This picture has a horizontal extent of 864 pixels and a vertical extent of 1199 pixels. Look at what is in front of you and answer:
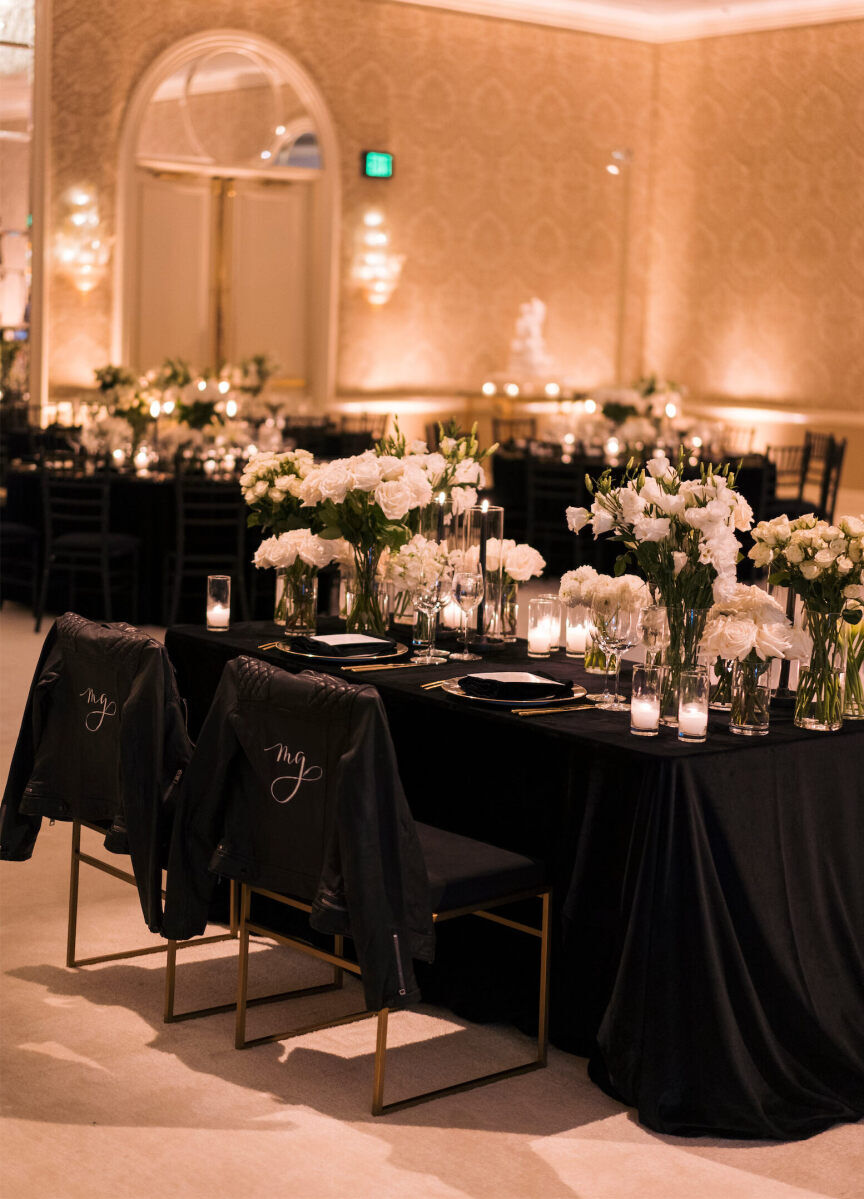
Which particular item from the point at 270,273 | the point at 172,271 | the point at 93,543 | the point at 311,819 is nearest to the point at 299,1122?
the point at 311,819

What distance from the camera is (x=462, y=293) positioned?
15.3 metres

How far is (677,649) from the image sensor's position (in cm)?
392

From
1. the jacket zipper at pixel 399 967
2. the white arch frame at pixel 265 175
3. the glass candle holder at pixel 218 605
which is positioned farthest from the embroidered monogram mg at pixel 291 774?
the white arch frame at pixel 265 175

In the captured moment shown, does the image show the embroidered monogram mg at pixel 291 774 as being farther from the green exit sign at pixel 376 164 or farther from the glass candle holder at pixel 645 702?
the green exit sign at pixel 376 164

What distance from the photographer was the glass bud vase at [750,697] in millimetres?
3705

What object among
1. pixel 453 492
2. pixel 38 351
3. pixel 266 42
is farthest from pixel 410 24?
pixel 453 492

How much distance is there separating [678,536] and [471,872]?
94 cm

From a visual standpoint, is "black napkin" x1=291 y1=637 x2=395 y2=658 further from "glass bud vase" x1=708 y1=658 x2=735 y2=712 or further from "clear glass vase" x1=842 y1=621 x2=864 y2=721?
"clear glass vase" x1=842 y1=621 x2=864 y2=721

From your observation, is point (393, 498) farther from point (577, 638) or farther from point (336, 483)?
point (577, 638)

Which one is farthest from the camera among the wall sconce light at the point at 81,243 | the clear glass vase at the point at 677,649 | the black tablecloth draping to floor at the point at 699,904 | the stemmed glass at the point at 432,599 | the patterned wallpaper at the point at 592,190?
the patterned wallpaper at the point at 592,190

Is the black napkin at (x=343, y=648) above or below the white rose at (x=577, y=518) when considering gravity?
below

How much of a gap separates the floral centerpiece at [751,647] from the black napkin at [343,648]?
40.1 inches

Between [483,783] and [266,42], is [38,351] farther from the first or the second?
[483,783]

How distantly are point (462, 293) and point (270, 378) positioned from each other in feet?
7.56
